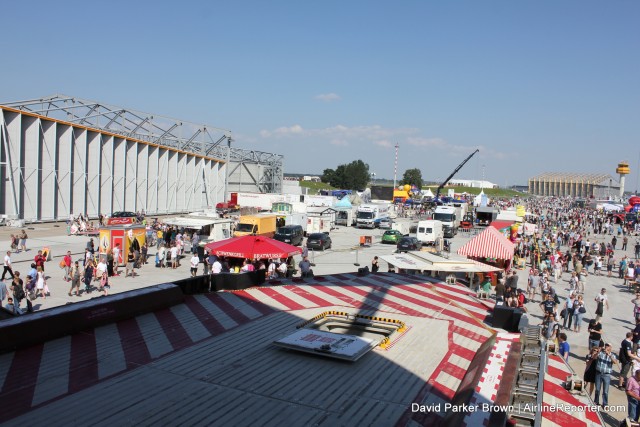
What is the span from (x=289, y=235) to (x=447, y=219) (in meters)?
19.4

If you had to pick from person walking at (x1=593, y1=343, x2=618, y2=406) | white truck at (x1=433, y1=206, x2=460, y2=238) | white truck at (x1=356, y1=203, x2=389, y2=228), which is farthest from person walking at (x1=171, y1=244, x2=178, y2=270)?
white truck at (x1=433, y1=206, x2=460, y2=238)

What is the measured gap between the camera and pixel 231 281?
14.0m

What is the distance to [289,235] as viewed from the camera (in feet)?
112

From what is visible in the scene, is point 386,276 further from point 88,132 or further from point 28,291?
point 88,132

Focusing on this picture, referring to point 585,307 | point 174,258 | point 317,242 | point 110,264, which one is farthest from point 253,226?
point 585,307

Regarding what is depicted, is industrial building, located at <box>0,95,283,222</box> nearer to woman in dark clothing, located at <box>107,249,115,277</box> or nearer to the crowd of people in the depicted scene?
woman in dark clothing, located at <box>107,249,115,277</box>

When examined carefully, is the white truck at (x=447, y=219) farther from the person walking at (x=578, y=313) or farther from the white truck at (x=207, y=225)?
the person walking at (x=578, y=313)

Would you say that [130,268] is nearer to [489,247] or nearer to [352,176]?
[489,247]

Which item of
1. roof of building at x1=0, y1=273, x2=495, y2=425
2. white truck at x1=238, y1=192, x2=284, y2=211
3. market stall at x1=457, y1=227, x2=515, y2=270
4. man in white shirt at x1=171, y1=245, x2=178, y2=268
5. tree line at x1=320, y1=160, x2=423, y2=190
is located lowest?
man in white shirt at x1=171, y1=245, x2=178, y2=268

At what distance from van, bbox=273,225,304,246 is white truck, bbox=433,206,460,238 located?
16.7 m

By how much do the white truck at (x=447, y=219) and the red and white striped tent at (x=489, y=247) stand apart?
21.7 m

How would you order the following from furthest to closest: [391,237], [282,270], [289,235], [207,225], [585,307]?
[391,237], [207,225], [289,235], [585,307], [282,270]

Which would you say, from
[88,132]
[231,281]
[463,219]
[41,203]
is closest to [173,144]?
[88,132]

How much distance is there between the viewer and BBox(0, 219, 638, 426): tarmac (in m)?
16.9
